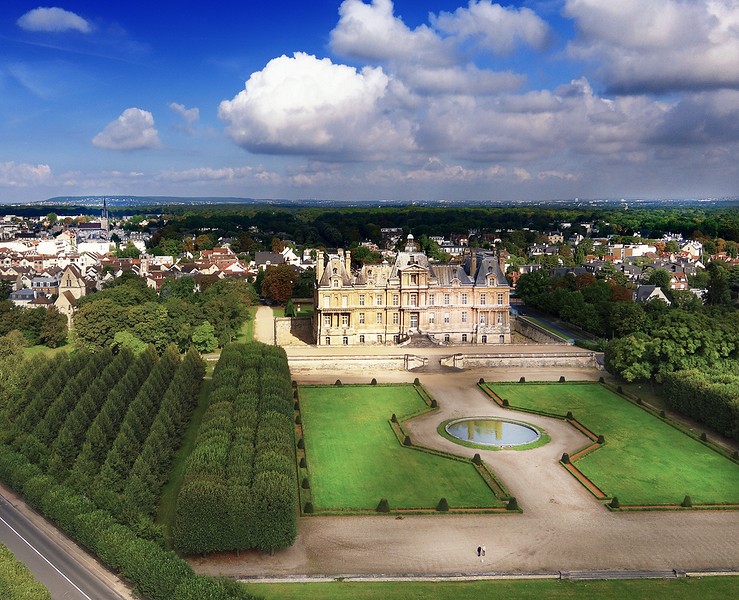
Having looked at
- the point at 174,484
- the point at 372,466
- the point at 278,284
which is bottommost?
the point at 372,466

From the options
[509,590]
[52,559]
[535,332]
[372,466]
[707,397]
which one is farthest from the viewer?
[535,332]

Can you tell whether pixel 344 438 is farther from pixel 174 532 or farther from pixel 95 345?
pixel 95 345

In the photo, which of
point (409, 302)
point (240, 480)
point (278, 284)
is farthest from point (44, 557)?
point (278, 284)

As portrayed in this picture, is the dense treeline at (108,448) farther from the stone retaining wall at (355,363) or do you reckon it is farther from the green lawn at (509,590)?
the stone retaining wall at (355,363)

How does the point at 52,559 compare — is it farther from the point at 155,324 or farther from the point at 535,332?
the point at 535,332

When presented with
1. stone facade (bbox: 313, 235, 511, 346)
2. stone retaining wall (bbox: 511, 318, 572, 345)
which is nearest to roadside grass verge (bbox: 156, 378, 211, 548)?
stone facade (bbox: 313, 235, 511, 346)

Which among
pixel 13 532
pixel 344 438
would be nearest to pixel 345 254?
pixel 344 438

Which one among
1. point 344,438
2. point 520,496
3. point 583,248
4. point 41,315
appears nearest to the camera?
point 520,496

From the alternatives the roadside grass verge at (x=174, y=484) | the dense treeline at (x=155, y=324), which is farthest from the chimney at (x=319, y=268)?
the roadside grass verge at (x=174, y=484)
